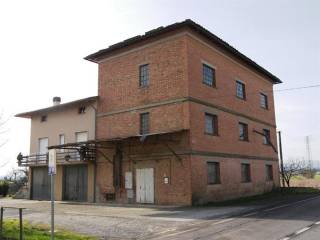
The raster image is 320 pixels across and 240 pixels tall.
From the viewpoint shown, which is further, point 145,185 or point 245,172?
point 245,172

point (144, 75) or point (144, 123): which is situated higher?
point (144, 75)

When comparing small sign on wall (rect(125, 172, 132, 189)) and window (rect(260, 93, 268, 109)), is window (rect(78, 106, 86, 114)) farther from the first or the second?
window (rect(260, 93, 268, 109))

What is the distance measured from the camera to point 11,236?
12.1m

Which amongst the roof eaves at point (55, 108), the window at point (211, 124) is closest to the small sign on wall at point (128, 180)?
the window at point (211, 124)

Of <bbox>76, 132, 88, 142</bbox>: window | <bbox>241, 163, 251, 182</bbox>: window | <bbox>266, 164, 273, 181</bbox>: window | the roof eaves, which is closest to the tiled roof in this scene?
the roof eaves

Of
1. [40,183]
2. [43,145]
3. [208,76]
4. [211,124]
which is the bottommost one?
[40,183]

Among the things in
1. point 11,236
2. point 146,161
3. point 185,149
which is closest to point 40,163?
point 146,161

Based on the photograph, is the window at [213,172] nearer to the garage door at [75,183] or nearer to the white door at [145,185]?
the white door at [145,185]

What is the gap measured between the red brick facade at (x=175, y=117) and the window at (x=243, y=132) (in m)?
0.34

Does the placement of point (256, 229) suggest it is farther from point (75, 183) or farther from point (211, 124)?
point (75, 183)

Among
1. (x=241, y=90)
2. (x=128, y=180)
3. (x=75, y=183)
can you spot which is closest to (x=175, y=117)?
(x=128, y=180)

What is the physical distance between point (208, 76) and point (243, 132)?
645 cm

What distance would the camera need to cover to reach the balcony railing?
27.4m

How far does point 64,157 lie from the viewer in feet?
97.4
